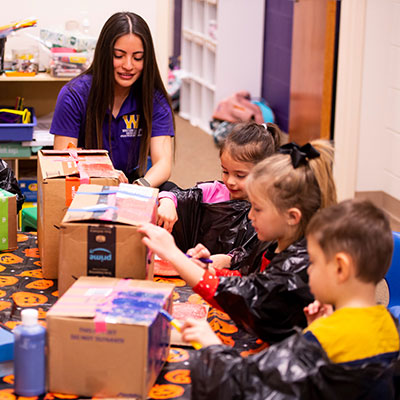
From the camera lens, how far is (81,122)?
275 centimetres

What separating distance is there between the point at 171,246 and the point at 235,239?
0.62m

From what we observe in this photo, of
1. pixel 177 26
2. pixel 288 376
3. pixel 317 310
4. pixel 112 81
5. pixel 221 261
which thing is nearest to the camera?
pixel 288 376

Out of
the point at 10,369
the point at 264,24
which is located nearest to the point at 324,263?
the point at 10,369

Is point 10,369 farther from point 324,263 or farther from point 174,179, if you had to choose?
point 174,179

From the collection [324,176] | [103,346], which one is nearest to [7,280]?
[103,346]

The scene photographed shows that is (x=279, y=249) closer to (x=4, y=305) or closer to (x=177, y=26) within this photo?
(x=4, y=305)

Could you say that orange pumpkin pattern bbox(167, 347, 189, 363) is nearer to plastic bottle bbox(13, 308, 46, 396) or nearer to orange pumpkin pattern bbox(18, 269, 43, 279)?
plastic bottle bbox(13, 308, 46, 396)

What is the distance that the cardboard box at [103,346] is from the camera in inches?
52.2

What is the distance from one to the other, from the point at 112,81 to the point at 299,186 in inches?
48.9

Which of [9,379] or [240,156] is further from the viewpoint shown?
[240,156]

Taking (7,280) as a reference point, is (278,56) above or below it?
above

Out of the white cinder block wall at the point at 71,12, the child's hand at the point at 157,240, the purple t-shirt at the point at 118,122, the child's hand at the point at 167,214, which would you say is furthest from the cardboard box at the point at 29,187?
the child's hand at the point at 157,240

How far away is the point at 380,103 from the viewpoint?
A: 4.49m

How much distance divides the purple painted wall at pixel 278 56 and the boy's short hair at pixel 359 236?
4711 millimetres
